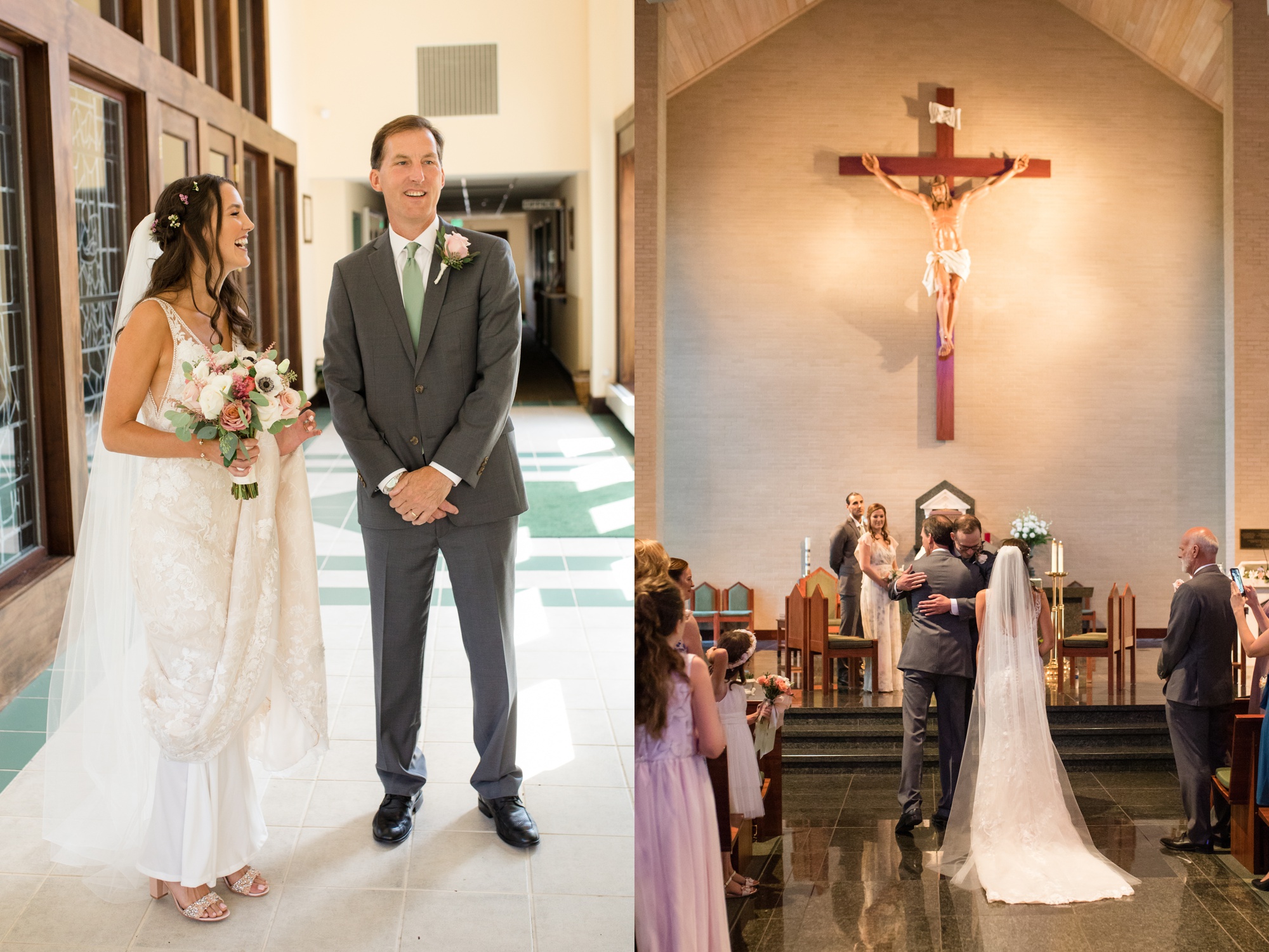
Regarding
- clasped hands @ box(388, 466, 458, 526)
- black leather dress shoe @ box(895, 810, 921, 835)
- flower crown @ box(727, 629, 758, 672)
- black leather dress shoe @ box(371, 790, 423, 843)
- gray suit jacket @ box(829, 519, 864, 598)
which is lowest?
black leather dress shoe @ box(895, 810, 921, 835)

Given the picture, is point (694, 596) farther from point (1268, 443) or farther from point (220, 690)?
point (1268, 443)

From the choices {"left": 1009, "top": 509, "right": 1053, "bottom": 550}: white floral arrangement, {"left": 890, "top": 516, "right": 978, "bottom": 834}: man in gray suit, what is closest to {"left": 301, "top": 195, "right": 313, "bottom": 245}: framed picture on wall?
{"left": 890, "top": 516, "right": 978, "bottom": 834}: man in gray suit

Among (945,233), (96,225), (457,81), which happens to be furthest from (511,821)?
(945,233)

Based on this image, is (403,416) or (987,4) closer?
(403,416)

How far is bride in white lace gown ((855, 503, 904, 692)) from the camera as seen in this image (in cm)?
296

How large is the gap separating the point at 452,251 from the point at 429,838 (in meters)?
1.31

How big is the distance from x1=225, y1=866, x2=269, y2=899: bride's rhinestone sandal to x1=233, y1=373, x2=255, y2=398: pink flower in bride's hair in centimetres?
104

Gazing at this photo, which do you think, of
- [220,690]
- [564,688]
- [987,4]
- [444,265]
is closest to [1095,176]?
[987,4]

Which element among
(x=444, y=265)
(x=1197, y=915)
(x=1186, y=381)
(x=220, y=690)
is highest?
(x=444, y=265)

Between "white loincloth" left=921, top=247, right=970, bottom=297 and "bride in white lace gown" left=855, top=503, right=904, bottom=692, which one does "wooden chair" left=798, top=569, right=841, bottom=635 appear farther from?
"white loincloth" left=921, top=247, right=970, bottom=297

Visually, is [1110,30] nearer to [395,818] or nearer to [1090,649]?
[1090,649]

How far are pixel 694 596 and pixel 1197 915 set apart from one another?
5.19ft

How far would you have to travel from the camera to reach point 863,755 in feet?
10.1

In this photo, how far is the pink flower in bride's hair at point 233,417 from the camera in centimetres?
197
